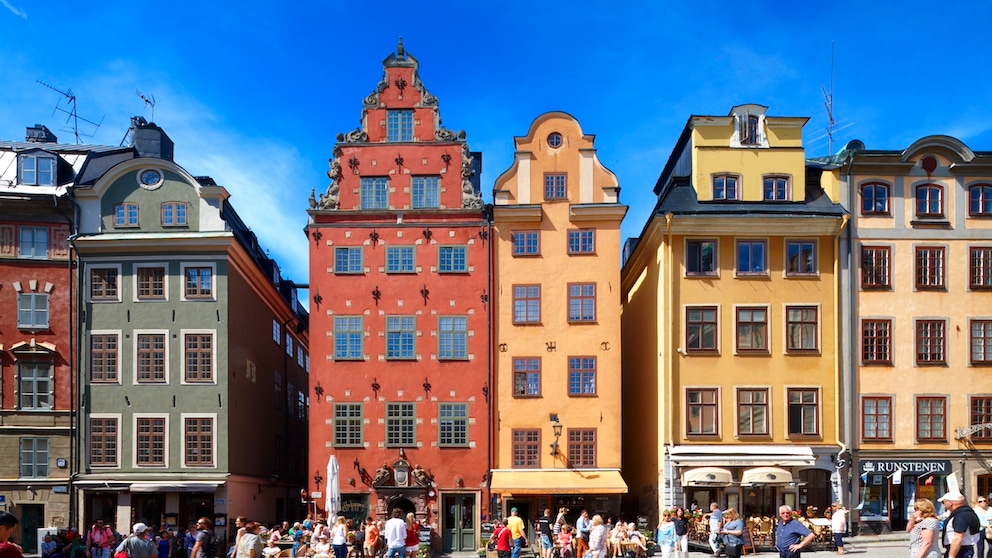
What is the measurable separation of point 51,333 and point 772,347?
93.6 feet

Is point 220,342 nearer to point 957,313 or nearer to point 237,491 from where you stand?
point 237,491

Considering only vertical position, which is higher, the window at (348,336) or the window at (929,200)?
the window at (929,200)

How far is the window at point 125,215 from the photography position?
38.1 meters

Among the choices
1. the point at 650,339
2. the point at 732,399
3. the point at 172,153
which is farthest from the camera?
the point at 172,153

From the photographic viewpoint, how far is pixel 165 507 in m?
36.9

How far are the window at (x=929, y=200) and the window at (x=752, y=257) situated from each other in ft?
21.0

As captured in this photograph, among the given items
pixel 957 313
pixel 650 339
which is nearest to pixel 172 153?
pixel 650 339

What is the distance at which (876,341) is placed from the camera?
1458 inches

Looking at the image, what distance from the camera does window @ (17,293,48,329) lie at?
37875mm

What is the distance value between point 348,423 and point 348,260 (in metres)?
6.50

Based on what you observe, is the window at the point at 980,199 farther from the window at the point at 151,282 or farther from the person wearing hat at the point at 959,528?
the window at the point at 151,282

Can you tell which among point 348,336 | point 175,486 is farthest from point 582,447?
point 175,486

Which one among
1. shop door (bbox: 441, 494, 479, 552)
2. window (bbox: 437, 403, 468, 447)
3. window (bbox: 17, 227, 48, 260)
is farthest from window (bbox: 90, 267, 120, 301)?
shop door (bbox: 441, 494, 479, 552)

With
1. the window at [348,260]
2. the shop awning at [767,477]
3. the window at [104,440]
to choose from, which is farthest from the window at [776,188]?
the window at [104,440]
